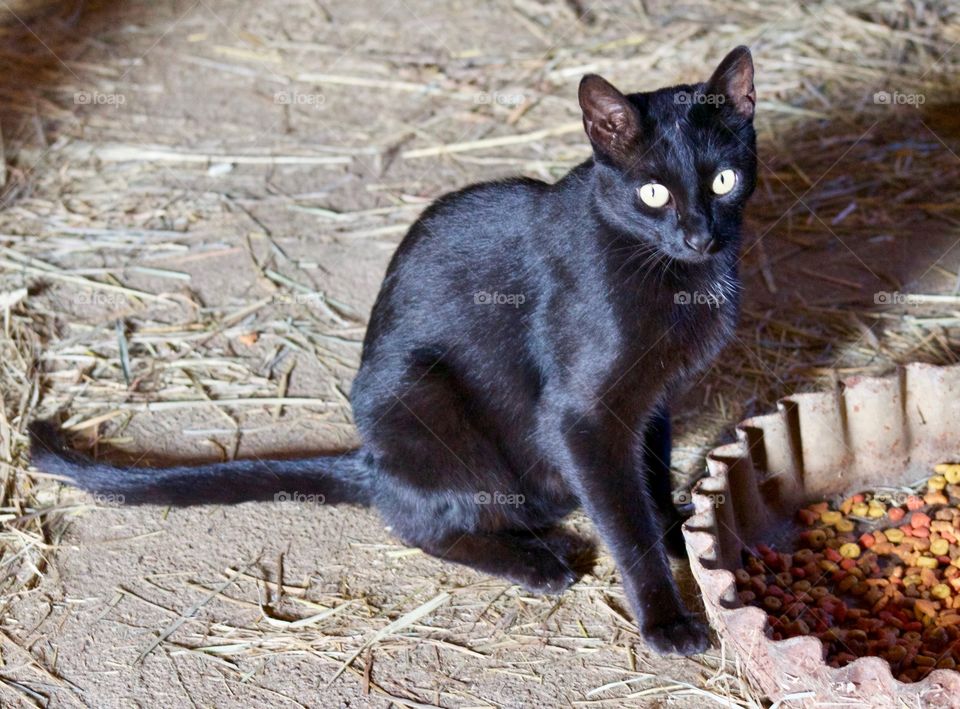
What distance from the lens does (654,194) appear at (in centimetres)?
257

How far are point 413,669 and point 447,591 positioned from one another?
28 centimetres

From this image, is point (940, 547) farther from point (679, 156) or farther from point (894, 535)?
point (679, 156)

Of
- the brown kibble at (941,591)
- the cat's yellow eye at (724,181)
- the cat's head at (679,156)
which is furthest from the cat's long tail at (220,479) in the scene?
the brown kibble at (941,591)

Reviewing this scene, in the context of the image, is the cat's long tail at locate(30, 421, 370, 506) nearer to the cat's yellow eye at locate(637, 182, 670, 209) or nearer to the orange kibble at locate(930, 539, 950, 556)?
the cat's yellow eye at locate(637, 182, 670, 209)

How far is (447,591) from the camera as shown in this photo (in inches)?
113

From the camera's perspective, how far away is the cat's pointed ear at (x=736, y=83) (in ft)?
8.42

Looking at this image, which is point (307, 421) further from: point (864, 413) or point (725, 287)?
point (864, 413)

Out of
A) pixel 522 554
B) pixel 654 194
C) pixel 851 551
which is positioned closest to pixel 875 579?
pixel 851 551

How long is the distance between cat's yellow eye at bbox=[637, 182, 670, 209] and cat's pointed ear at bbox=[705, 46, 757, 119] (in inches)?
10.1

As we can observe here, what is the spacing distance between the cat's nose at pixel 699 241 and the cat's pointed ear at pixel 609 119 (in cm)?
24

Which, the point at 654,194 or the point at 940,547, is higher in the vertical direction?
the point at 654,194

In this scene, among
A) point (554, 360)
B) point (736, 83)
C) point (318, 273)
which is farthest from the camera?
point (318, 273)

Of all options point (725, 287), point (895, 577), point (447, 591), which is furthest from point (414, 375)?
point (895, 577)

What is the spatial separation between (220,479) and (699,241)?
140cm
